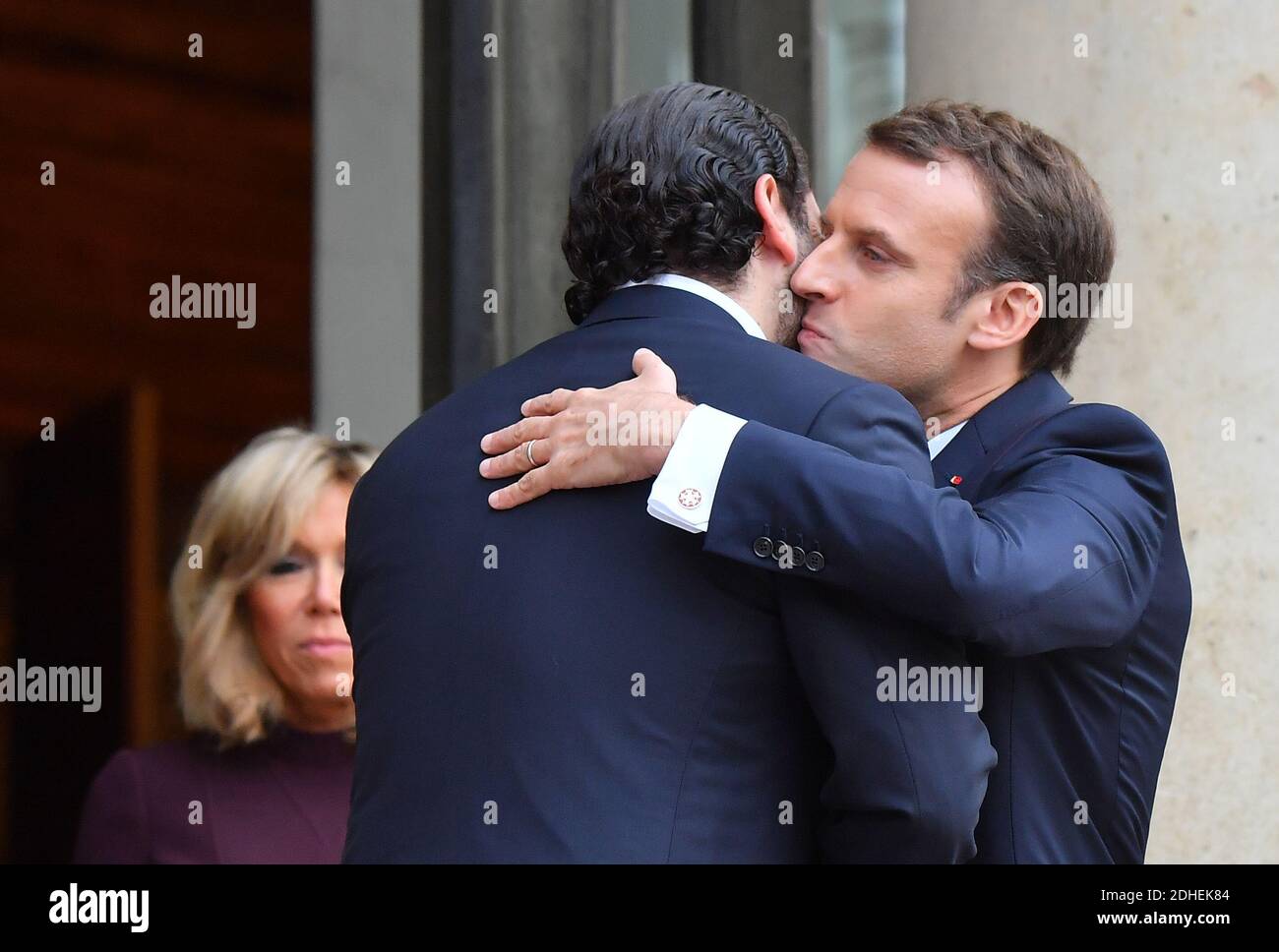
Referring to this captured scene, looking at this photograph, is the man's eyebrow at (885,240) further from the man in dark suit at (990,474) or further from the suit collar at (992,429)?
the suit collar at (992,429)

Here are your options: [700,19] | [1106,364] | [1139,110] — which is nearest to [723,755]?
[1106,364]

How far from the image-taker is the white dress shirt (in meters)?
1.99

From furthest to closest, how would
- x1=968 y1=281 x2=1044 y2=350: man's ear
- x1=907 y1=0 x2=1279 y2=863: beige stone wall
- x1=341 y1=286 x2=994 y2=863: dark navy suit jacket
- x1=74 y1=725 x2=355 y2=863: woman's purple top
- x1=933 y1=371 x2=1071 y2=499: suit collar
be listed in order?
x1=74 y1=725 x2=355 y2=863: woman's purple top
x1=907 y1=0 x2=1279 y2=863: beige stone wall
x1=968 y1=281 x2=1044 y2=350: man's ear
x1=933 y1=371 x2=1071 y2=499: suit collar
x1=341 y1=286 x2=994 y2=863: dark navy suit jacket

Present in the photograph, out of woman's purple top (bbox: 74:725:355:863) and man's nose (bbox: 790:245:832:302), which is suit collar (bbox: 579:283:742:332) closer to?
man's nose (bbox: 790:245:832:302)

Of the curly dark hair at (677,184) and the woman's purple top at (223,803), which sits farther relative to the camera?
the woman's purple top at (223,803)

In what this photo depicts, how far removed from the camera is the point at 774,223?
2277 millimetres

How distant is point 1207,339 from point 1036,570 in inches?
49.4

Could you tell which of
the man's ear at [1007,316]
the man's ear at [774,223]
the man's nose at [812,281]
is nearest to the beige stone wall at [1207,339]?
the man's ear at [1007,316]

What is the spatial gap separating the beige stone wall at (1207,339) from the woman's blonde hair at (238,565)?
1642mm

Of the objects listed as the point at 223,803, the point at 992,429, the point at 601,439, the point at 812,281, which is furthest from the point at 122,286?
the point at 601,439

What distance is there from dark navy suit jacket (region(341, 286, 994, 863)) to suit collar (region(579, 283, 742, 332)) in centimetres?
6

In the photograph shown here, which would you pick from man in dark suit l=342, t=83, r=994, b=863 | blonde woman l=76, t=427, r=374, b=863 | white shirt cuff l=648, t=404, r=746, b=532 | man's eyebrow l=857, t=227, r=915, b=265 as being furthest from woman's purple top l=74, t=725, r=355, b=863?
white shirt cuff l=648, t=404, r=746, b=532

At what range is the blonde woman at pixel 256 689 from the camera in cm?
356

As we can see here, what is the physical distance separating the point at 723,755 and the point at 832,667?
0.15 meters
